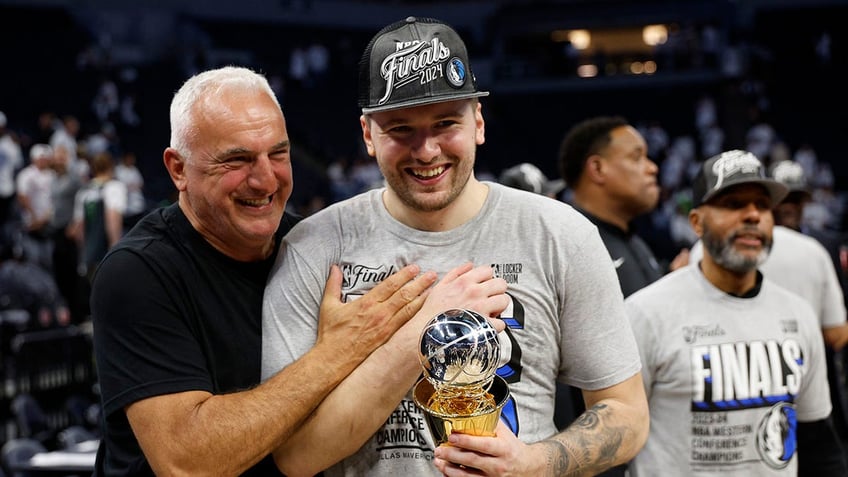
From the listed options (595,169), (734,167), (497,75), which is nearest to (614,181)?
(595,169)

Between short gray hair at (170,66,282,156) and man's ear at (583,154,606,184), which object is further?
man's ear at (583,154,606,184)

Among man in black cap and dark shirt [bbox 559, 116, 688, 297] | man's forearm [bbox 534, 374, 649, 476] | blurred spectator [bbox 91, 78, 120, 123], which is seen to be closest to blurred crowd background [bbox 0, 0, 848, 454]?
blurred spectator [bbox 91, 78, 120, 123]

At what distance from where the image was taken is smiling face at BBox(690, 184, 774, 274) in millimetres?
3156

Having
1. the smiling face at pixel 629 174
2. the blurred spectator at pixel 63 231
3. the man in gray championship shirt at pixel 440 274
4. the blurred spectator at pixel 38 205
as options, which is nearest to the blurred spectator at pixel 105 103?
the blurred spectator at pixel 38 205

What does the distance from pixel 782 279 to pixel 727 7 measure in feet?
69.4

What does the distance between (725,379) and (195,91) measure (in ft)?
6.21

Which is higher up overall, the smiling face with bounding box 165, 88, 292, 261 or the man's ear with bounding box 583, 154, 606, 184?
the smiling face with bounding box 165, 88, 292, 261

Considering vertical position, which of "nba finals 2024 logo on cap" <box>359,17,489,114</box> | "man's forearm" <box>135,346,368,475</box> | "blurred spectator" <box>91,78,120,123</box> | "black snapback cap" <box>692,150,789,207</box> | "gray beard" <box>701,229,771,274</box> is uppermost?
"blurred spectator" <box>91,78,120,123</box>

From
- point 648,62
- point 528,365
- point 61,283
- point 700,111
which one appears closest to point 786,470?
point 528,365

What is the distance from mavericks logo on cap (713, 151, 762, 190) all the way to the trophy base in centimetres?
181

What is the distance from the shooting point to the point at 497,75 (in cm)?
2425

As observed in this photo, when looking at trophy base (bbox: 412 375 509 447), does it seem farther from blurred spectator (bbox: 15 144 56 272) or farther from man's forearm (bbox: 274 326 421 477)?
blurred spectator (bbox: 15 144 56 272)

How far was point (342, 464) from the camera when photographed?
80.9 inches

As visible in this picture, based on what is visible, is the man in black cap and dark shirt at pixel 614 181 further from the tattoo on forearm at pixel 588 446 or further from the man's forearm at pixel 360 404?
the man's forearm at pixel 360 404
